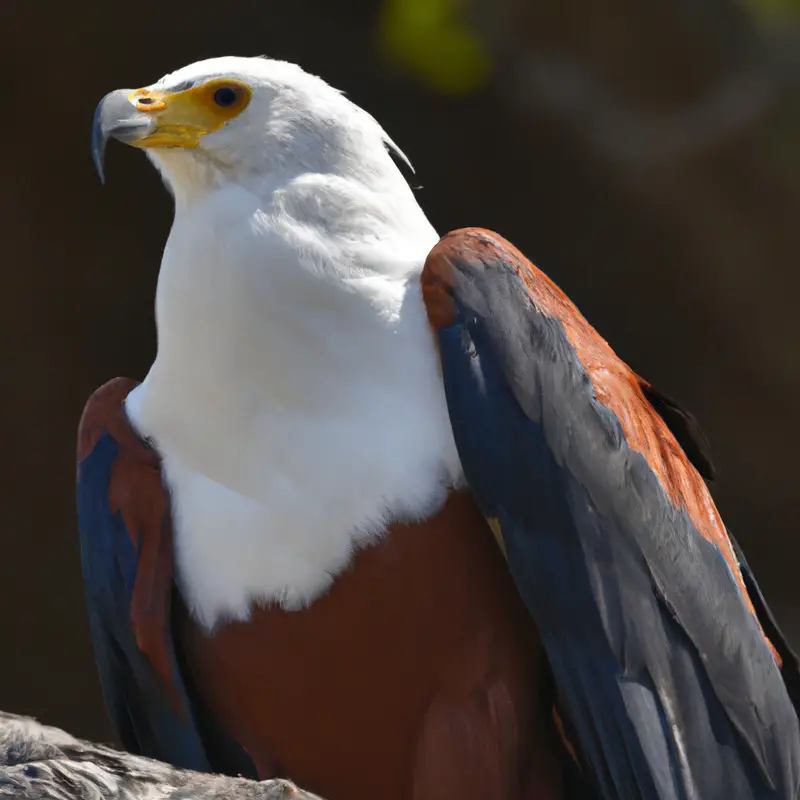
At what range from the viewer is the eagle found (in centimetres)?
232

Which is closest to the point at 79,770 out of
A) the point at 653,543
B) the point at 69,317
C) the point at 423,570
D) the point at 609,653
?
the point at 423,570

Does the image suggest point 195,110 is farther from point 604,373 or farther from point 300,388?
point 604,373

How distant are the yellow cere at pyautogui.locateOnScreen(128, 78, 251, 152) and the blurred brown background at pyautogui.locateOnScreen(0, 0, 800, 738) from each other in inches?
77.3

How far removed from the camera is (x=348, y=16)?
190 inches

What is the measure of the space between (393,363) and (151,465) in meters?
0.53

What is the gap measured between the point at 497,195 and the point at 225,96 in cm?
256

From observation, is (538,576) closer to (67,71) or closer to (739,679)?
(739,679)

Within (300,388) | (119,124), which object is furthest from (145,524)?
(119,124)

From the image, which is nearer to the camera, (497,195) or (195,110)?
(195,110)

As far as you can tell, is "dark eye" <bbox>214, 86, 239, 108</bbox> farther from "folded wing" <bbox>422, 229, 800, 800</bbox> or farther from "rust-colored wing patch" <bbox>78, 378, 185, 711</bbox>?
"rust-colored wing patch" <bbox>78, 378, 185, 711</bbox>

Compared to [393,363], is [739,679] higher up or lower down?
lower down

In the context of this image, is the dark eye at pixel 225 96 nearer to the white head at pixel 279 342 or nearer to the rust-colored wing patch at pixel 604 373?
Answer: the white head at pixel 279 342

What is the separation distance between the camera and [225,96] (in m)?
2.45

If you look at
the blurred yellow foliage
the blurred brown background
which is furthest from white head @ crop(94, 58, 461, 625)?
the blurred brown background
